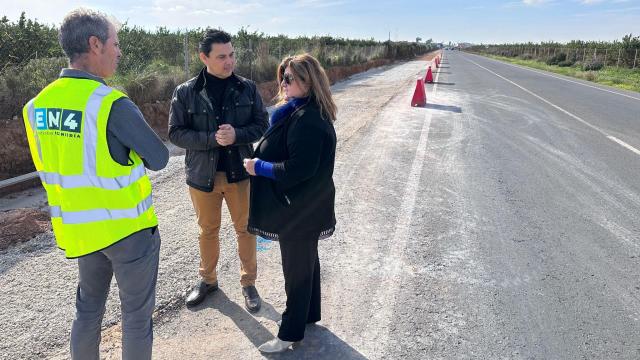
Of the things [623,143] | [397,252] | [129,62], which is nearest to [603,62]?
[623,143]

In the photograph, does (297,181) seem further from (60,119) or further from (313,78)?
(60,119)

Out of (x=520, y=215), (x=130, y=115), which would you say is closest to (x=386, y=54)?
(x=520, y=215)

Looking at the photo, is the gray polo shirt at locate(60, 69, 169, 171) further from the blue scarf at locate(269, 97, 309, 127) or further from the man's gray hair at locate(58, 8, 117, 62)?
the blue scarf at locate(269, 97, 309, 127)

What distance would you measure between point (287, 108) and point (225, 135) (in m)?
0.54

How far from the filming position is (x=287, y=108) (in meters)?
2.47

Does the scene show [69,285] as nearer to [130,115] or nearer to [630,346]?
[130,115]

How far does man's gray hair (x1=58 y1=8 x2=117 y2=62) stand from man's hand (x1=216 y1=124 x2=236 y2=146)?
1.02 meters

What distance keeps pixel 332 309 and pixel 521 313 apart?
1.37 metres

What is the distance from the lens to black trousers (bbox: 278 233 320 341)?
8.43 ft

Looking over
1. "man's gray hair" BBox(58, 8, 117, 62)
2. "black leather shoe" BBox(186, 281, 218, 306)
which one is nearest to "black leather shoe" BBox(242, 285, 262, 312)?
"black leather shoe" BBox(186, 281, 218, 306)

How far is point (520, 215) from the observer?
192 inches

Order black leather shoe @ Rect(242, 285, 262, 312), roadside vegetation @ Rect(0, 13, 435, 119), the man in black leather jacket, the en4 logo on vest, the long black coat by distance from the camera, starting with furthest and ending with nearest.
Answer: roadside vegetation @ Rect(0, 13, 435, 119) < black leather shoe @ Rect(242, 285, 262, 312) < the man in black leather jacket < the long black coat < the en4 logo on vest

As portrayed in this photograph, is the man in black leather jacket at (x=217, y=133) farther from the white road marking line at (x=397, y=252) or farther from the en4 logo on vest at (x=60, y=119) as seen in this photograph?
the en4 logo on vest at (x=60, y=119)

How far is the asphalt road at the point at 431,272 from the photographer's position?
281 cm
